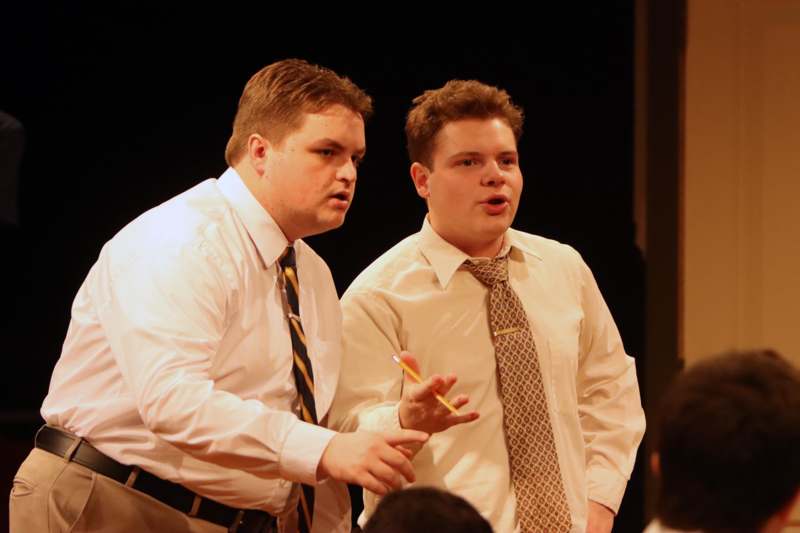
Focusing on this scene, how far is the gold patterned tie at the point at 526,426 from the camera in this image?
2.48 meters

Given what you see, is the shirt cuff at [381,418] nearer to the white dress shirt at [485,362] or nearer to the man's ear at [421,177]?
the white dress shirt at [485,362]

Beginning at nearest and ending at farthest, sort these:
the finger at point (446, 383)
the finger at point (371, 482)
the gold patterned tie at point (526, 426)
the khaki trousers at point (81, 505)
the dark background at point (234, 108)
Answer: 1. the finger at point (371, 482)
2. the finger at point (446, 383)
3. the khaki trousers at point (81, 505)
4. the gold patterned tie at point (526, 426)
5. the dark background at point (234, 108)

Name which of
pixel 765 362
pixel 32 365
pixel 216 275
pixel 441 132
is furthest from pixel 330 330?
pixel 32 365

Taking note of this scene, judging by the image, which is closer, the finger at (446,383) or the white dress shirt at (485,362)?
the finger at (446,383)

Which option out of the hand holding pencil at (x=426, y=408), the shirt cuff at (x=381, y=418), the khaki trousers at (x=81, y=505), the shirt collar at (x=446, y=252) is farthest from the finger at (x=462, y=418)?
the khaki trousers at (x=81, y=505)

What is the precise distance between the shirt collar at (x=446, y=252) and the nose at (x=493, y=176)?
157mm

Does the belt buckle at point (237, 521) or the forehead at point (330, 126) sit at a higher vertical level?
the forehead at point (330, 126)

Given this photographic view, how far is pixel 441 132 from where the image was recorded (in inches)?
105

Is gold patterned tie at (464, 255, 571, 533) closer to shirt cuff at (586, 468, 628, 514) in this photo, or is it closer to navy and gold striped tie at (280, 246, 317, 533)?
shirt cuff at (586, 468, 628, 514)

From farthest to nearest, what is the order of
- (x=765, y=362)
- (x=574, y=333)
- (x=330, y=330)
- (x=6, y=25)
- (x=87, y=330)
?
(x=6, y=25)
(x=574, y=333)
(x=330, y=330)
(x=87, y=330)
(x=765, y=362)

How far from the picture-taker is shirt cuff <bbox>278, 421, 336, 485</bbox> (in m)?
2.03

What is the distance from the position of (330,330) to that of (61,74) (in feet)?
6.62

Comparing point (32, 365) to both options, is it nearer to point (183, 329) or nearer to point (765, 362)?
point (183, 329)

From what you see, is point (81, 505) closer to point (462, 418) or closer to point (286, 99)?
point (462, 418)
